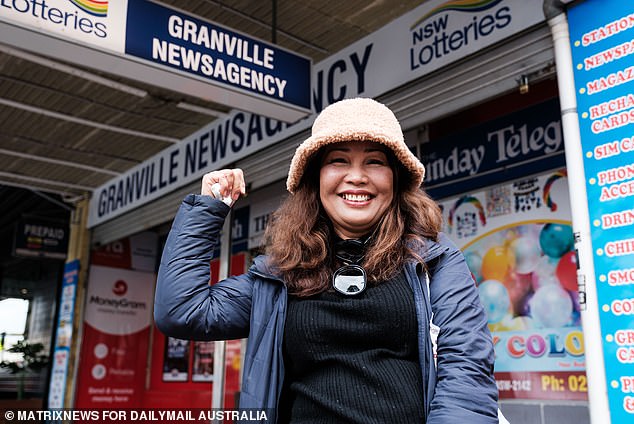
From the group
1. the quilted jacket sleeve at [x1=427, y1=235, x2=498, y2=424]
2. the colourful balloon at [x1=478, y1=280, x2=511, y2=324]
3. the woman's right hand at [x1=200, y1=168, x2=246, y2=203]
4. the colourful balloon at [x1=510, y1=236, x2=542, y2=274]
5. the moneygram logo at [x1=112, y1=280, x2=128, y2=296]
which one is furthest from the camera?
the moneygram logo at [x1=112, y1=280, x2=128, y2=296]

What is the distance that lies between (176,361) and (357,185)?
255 inches

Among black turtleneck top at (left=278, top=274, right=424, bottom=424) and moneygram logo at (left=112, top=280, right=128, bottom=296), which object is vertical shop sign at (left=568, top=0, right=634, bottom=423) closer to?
black turtleneck top at (left=278, top=274, right=424, bottom=424)

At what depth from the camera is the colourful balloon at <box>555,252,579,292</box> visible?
346cm

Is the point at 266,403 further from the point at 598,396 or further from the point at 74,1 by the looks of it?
the point at 74,1

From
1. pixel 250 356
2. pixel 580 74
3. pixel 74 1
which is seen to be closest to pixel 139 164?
pixel 74 1

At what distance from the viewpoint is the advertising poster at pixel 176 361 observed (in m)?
7.15

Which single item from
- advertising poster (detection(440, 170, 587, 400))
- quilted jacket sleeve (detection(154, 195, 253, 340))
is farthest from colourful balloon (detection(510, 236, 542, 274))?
quilted jacket sleeve (detection(154, 195, 253, 340))

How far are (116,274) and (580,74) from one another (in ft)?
21.6

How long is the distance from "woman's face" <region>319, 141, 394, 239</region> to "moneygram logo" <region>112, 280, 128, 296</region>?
6.90 meters

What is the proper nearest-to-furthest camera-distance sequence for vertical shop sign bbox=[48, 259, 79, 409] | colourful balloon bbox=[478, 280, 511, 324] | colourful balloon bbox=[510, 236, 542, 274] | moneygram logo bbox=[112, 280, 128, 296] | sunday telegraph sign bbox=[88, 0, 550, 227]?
sunday telegraph sign bbox=[88, 0, 550, 227]
colourful balloon bbox=[510, 236, 542, 274]
colourful balloon bbox=[478, 280, 511, 324]
vertical shop sign bbox=[48, 259, 79, 409]
moneygram logo bbox=[112, 280, 128, 296]

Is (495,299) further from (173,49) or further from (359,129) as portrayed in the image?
(359,129)

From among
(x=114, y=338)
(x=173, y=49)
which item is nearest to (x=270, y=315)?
(x=173, y=49)

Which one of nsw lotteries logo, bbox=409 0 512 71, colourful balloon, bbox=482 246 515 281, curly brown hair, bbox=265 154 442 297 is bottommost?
curly brown hair, bbox=265 154 442 297

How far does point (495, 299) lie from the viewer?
3.92 meters
